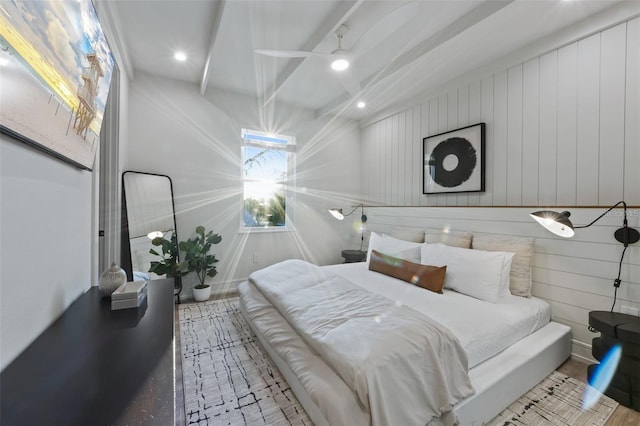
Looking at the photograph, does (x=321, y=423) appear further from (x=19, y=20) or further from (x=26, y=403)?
(x=19, y=20)

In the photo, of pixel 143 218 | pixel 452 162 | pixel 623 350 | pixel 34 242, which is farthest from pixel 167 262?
pixel 623 350

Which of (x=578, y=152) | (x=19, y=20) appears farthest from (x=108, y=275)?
(x=578, y=152)

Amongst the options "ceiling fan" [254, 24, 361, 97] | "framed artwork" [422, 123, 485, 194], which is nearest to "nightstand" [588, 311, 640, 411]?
"framed artwork" [422, 123, 485, 194]

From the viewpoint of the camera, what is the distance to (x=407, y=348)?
1.31 metres

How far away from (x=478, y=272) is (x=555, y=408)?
931mm

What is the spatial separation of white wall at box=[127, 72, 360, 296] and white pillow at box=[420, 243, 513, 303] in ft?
7.49

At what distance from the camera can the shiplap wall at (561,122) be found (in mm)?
1956

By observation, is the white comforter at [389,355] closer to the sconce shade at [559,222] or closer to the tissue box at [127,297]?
the tissue box at [127,297]

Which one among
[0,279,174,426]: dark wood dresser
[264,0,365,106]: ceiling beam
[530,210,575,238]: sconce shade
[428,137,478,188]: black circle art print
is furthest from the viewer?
[428,137,478,188]: black circle art print

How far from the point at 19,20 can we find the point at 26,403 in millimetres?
999

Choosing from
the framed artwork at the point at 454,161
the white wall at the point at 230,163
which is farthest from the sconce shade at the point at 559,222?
the white wall at the point at 230,163

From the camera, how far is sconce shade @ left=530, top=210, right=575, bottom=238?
5.69ft

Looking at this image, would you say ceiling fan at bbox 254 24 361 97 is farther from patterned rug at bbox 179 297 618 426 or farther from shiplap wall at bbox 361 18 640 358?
patterned rug at bbox 179 297 618 426

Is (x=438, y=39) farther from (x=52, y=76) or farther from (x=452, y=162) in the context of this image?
(x=52, y=76)
